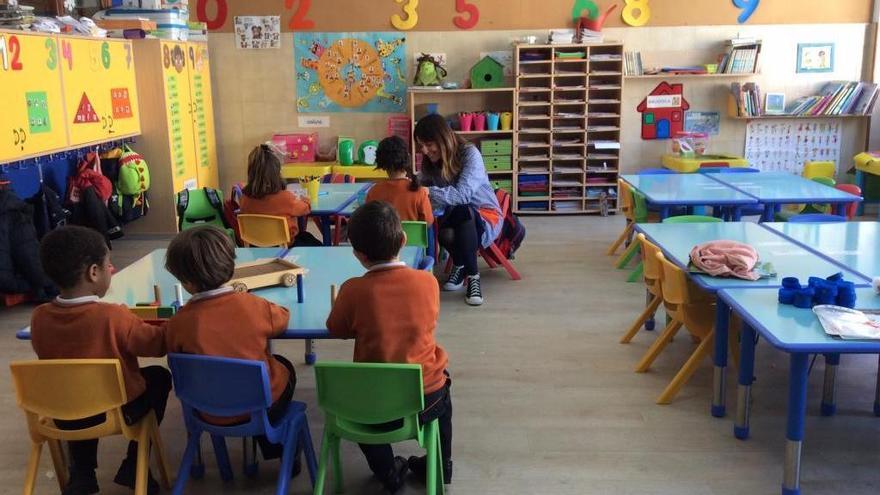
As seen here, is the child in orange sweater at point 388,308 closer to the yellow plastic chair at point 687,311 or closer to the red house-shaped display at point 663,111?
the yellow plastic chair at point 687,311

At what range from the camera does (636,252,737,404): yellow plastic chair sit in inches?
125

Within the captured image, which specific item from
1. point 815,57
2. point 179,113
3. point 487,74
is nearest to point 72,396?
point 179,113

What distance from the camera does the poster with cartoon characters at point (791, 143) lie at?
25.6 ft

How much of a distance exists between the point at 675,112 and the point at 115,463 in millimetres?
6455

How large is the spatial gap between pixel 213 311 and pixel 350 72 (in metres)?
5.87

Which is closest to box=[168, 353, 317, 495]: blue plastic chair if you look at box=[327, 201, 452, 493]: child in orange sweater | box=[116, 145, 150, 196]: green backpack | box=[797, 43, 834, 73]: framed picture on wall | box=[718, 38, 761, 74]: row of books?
box=[327, 201, 452, 493]: child in orange sweater

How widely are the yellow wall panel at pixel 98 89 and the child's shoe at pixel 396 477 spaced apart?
4170mm

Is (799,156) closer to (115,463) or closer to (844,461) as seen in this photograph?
(844,461)

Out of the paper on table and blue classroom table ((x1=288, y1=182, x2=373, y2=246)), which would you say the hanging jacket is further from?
the paper on table

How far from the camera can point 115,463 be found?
3.01m

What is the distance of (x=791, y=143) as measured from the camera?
7.88m

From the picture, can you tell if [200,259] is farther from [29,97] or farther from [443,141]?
[29,97]

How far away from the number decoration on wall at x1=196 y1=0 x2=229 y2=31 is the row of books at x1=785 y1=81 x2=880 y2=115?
5.77 meters

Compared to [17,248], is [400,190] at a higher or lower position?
higher
